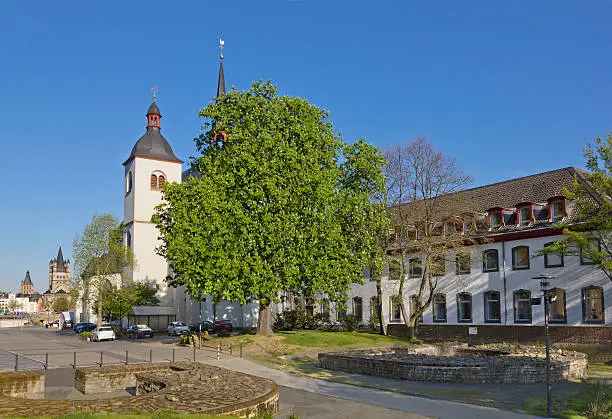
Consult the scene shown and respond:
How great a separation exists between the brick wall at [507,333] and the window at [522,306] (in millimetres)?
610

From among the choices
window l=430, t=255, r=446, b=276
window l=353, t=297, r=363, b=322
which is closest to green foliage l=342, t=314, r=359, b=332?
window l=353, t=297, r=363, b=322

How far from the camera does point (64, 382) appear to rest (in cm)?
2391

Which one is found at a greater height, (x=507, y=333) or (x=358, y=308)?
(x=358, y=308)

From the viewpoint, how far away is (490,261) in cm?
4191

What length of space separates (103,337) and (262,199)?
2534 centimetres

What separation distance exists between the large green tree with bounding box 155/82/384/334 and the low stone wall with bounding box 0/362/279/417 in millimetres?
14600

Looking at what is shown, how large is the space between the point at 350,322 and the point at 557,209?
19.7m

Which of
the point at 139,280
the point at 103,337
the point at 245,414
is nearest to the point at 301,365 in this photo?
the point at 245,414

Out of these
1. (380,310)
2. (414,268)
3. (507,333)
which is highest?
(414,268)

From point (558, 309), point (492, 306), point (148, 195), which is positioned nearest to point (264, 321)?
point (492, 306)

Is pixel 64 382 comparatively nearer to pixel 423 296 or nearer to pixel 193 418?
pixel 193 418

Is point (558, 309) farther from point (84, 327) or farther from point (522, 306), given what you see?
point (84, 327)

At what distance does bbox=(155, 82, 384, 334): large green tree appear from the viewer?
35906 mm

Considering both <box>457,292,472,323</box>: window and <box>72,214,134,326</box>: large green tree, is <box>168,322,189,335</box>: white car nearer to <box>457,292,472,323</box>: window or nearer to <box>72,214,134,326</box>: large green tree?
<box>72,214,134,326</box>: large green tree
